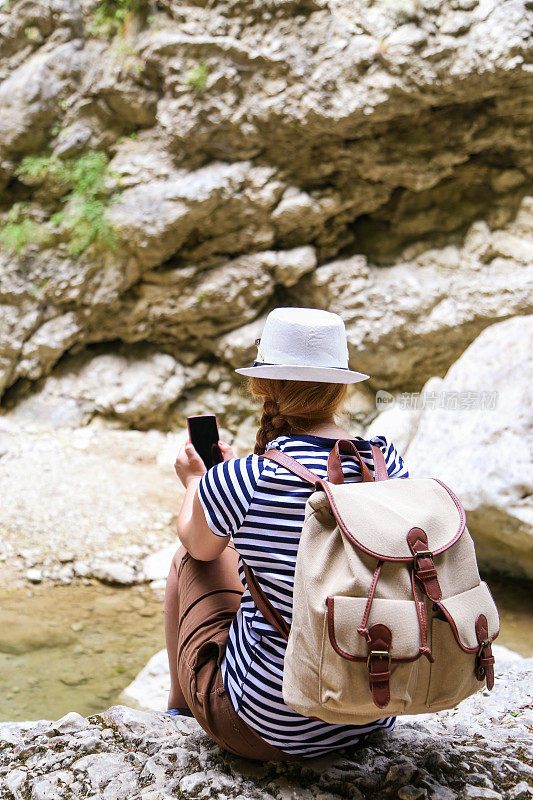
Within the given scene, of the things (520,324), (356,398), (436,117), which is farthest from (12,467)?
(436,117)

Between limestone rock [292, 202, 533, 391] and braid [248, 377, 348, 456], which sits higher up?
braid [248, 377, 348, 456]

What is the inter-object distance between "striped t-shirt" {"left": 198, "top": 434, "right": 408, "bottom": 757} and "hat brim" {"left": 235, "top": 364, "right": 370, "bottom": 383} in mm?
159

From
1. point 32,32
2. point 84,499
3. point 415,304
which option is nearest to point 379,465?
point 84,499

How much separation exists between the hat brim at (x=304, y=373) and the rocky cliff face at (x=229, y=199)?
6.43 meters

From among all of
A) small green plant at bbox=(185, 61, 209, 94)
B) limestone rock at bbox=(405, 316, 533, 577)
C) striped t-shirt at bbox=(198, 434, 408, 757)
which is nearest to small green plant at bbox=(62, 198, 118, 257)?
small green plant at bbox=(185, 61, 209, 94)

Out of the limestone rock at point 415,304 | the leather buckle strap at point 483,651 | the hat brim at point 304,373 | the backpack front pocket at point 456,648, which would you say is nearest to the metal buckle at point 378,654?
the backpack front pocket at point 456,648

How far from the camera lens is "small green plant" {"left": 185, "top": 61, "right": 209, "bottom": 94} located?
739 cm

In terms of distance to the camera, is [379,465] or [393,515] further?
[379,465]

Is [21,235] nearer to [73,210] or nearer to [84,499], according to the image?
[73,210]

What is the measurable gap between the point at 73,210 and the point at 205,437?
6974 mm

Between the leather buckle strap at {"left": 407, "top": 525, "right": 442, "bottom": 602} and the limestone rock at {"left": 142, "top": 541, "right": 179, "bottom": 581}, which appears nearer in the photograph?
the leather buckle strap at {"left": 407, "top": 525, "right": 442, "bottom": 602}

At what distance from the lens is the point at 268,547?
1.47 metres

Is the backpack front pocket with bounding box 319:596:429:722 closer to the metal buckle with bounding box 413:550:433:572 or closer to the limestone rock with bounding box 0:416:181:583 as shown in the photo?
the metal buckle with bounding box 413:550:433:572

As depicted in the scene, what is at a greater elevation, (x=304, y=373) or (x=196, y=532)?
(x=304, y=373)
